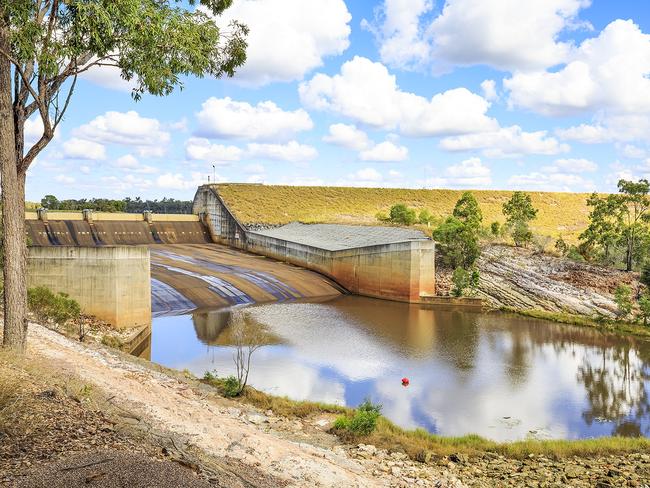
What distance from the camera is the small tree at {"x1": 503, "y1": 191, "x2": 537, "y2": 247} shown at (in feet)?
141

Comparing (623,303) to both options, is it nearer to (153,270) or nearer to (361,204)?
(153,270)

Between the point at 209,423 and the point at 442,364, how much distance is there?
11718 mm

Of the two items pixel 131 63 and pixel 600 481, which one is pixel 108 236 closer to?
pixel 131 63

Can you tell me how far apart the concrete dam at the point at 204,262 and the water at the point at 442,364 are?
7.69 feet

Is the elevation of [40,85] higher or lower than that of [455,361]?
higher

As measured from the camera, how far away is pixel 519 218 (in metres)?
44.8

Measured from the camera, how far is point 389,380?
18109mm

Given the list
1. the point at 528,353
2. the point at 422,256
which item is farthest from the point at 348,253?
the point at 528,353

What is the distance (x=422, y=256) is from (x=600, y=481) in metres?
22.3

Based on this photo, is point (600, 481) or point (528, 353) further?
point (528, 353)

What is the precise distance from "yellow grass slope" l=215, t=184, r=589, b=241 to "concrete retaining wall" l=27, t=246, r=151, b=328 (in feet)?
94.9

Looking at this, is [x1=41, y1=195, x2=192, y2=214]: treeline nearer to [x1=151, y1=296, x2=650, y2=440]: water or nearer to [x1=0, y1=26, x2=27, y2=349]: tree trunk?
[x1=151, y1=296, x2=650, y2=440]: water

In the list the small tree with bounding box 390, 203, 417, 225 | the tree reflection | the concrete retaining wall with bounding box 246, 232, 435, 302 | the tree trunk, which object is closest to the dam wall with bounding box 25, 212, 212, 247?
the concrete retaining wall with bounding box 246, 232, 435, 302

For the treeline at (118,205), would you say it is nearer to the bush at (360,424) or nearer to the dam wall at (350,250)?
the dam wall at (350,250)
